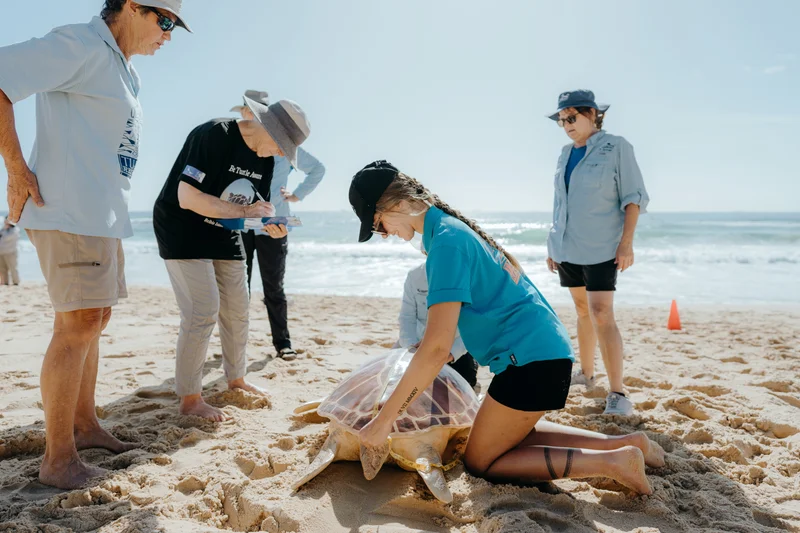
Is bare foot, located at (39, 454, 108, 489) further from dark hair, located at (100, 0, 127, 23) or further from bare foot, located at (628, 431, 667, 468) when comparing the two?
bare foot, located at (628, 431, 667, 468)

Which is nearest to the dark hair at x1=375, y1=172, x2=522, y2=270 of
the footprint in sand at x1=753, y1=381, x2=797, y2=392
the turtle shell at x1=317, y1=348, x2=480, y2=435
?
the turtle shell at x1=317, y1=348, x2=480, y2=435

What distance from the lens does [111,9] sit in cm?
212

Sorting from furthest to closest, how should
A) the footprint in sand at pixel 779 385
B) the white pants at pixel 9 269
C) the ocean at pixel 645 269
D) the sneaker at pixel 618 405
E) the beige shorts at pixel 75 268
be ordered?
the ocean at pixel 645 269
the white pants at pixel 9 269
the footprint in sand at pixel 779 385
the sneaker at pixel 618 405
the beige shorts at pixel 75 268

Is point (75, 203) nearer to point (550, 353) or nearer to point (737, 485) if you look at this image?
point (550, 353)

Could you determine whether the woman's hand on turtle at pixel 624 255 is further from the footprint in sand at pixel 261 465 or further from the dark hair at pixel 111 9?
the dark hair at pixel 111 9

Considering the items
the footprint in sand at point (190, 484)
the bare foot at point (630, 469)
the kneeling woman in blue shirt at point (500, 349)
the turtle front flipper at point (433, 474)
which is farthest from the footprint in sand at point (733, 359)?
the footprint in sand at point (190, 484)

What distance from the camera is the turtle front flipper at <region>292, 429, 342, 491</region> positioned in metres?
2.06

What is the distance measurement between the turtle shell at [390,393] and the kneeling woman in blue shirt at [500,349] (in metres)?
0.18

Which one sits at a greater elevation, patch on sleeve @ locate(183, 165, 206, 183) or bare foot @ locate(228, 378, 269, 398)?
patch on sleeve @ locate(183, 165, 206, 183)

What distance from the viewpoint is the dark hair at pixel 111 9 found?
212cm

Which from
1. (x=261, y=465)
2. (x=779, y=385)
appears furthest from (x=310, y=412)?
(x=779, y=385)

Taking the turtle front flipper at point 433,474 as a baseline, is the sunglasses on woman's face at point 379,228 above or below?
above

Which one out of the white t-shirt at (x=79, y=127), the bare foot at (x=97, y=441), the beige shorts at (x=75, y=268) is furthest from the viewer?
the bare foot at (x=97, y=441)

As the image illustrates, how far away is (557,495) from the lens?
205cm
